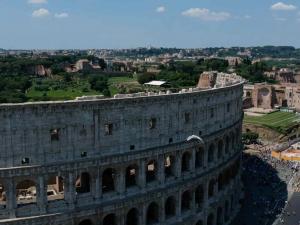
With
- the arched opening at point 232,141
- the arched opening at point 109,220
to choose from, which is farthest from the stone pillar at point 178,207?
the arched opening at point 232,141

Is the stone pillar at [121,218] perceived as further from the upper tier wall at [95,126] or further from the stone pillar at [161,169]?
the upper tier wall at [95,126]

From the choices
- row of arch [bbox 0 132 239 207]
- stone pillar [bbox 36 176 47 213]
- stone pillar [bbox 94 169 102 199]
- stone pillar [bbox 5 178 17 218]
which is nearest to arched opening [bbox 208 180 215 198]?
row of arch [bbox 0 132 239 207]

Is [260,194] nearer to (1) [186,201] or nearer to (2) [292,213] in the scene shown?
(2) [292,213]

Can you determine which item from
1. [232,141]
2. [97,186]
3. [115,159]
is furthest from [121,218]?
[232,141]

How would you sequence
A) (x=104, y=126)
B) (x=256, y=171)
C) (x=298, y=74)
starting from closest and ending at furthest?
(x=104, y=126)
(x=256, y=171)
(x=298, y=74)

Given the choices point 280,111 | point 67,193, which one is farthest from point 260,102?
point 67,193

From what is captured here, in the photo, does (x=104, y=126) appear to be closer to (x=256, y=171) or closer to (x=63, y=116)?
(x=63, y=116)
